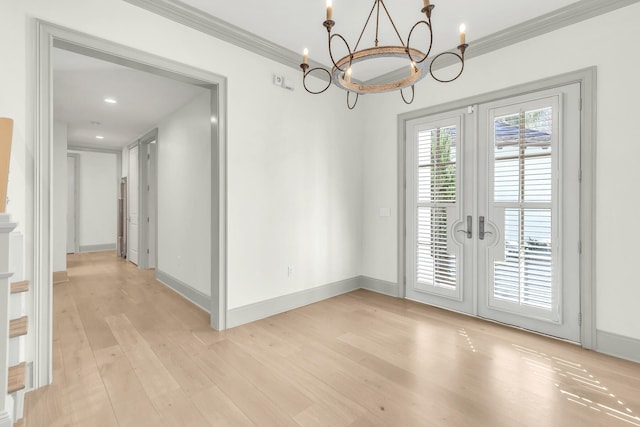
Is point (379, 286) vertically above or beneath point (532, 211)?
beneath

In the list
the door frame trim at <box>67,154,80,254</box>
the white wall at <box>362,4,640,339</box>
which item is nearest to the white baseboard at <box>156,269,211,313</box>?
the white wall at <box>362,4,640,339</box>

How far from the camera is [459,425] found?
1773 mm

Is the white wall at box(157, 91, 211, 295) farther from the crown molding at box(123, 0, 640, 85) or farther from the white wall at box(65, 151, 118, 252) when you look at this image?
the white wall at box(65, 151, 118, 252)

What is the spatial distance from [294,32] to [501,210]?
2.74 meters

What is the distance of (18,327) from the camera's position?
1.63 metres

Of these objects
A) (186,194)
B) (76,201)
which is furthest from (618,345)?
(76,201)

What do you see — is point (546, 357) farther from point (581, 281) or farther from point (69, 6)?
point (69, 6)

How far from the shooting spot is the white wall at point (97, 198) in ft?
27.4

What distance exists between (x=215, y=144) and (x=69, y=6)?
139 cm

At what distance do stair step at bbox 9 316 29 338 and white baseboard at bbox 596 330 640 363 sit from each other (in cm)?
401

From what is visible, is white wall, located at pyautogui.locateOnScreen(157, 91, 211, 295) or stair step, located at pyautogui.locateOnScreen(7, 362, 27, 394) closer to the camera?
stair step, located at pyautogui.locateOnScreen(7, 362, 27, 394)

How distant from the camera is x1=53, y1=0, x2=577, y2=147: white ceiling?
2725 millimetres

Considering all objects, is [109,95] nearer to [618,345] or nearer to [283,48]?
[283,48]

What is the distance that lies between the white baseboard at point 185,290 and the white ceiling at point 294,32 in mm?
2522
